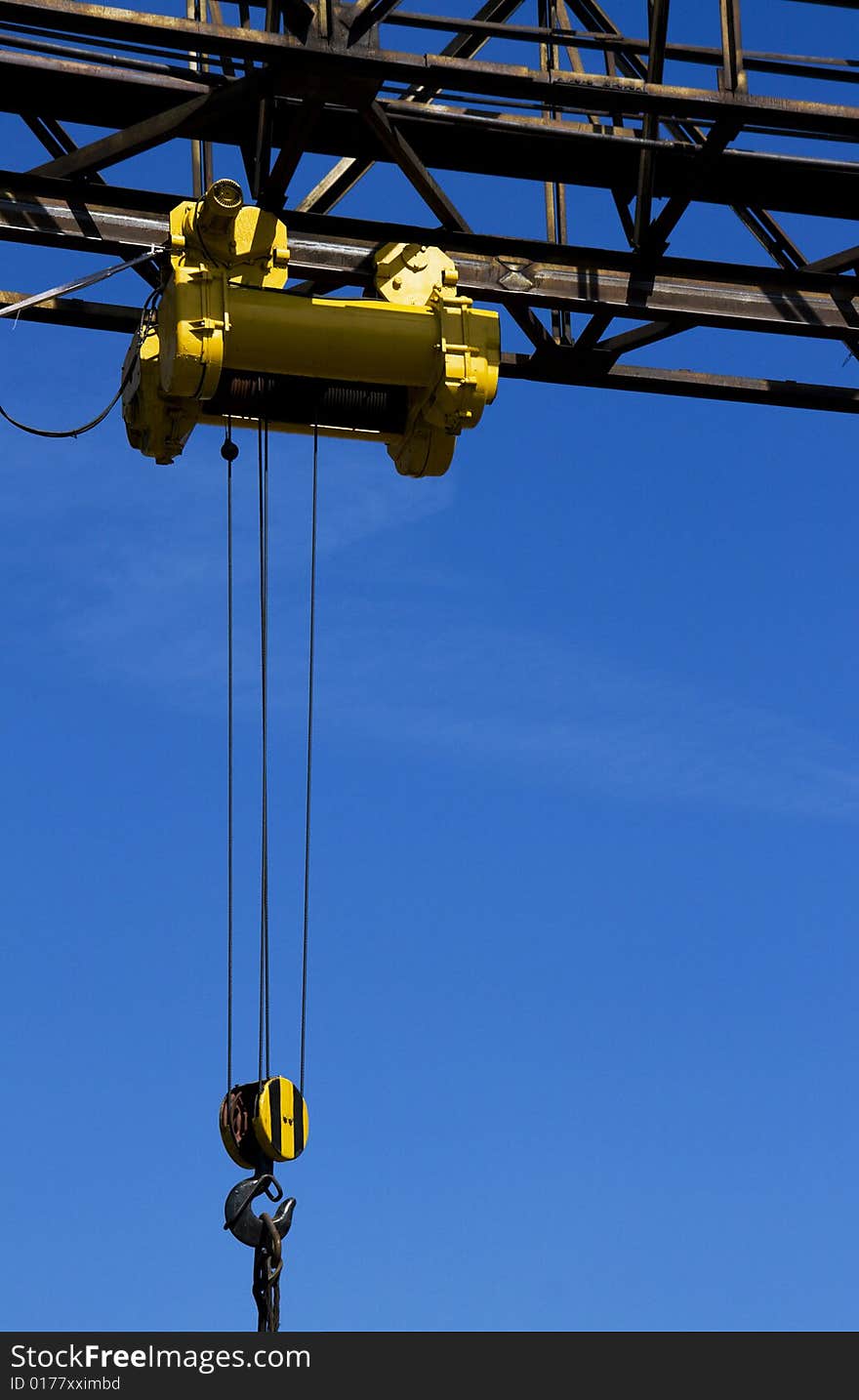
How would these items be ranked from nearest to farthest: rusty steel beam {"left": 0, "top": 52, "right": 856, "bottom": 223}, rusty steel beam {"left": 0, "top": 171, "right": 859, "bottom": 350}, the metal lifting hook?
1. the metal lifting hook
2. rusty steel beam {"left": 0, "top": 171, "right": 859, "bottom": 350}
3. rusty steel beam {"left": 0, "top": 52, "right": 856, "bottom": 223}

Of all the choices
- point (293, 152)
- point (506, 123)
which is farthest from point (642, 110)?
point (293, 152)

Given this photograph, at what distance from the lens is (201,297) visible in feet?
30.4

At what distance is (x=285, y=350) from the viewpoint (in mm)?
9328

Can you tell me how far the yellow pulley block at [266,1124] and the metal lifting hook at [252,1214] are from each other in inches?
3.9

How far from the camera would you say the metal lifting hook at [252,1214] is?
8.77 meters

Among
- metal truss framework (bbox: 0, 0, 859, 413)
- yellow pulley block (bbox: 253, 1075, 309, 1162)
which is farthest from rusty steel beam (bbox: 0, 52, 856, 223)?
yellow pulley block (bbox: 253, 1075, 309, 1162)

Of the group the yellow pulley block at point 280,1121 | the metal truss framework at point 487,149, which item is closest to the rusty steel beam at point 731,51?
the metal truss framework at point 487,149

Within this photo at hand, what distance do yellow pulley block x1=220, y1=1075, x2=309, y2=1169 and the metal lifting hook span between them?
→ 3.9 inches

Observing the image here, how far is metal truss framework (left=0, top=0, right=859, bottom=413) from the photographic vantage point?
988 centimetres

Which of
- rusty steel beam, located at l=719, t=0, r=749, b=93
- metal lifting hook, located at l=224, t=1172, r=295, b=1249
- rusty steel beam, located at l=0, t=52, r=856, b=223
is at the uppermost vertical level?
rusty steel beam, located at l=0, t=52, r=856, b=223

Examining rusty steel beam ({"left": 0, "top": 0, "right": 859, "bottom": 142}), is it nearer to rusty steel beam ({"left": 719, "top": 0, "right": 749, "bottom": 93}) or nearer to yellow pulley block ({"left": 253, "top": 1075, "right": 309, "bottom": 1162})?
rusty steel beam ({"left": 719, "top": 0, "right": 749, "bottom": 93})

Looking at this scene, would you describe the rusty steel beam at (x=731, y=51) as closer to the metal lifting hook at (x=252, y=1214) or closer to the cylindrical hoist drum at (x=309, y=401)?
the cylindrical hoist drum at (x=309, y=401)

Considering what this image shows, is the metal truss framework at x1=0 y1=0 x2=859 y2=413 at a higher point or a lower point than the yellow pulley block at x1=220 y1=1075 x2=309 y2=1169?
higher
